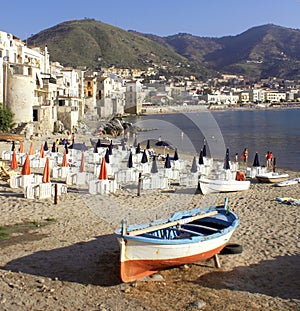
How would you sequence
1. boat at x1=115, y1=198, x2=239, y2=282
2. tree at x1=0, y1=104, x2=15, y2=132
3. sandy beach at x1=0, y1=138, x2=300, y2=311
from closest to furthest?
sandy beach at x1=0, y1=138, x2=300, y2=311 < boat at x1=115, y1=198, x2=239, y2=282 < tree at x1=0, y1=104, x2=15, y2=132

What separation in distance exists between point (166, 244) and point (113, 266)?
1.40 meters

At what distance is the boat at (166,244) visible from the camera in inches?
281

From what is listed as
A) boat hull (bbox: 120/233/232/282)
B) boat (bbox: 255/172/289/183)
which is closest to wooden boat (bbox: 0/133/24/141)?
boat (bbox: 255/172/289/183)

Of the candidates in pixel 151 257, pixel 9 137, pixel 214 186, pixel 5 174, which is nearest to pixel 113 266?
pixel 151 257

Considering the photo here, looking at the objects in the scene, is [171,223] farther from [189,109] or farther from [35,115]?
[189,109]

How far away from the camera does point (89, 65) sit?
17850cm

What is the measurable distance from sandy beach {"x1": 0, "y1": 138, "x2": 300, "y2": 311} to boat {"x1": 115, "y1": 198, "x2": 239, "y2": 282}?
0.29 m

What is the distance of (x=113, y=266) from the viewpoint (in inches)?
319

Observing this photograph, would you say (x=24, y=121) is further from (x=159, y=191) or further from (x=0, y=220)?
(x=0, y=220)

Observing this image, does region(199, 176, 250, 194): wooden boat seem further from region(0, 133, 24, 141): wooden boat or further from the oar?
region(0, 133, 24, 141): wooden boat

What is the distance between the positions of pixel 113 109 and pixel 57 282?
68.6 metres

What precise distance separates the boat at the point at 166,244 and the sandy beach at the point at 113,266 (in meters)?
0.29

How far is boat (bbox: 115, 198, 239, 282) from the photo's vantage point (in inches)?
281

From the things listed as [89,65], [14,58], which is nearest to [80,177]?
[14,58]
